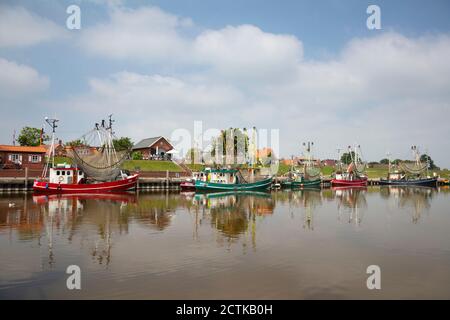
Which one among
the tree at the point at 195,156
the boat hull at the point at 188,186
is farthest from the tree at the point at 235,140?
the boat hull at the point at 188,186

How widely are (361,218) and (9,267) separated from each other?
85.2ft

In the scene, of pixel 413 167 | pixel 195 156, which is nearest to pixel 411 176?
pixel 413 167

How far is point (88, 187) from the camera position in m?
50.8

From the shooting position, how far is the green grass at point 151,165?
242 ft

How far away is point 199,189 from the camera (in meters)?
59.0

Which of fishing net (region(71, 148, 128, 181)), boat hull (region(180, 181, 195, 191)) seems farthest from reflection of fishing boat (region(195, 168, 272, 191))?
fishing net (region(71, 148, 128, 181))

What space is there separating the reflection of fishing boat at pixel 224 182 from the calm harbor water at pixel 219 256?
98.9ft

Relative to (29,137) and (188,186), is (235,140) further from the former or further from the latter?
(29,137)

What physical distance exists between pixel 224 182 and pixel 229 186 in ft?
4.27

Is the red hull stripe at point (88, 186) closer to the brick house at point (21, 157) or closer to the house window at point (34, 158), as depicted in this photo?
the brick house at point (21, 157)

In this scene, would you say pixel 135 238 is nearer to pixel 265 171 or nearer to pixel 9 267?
pixel 9 267

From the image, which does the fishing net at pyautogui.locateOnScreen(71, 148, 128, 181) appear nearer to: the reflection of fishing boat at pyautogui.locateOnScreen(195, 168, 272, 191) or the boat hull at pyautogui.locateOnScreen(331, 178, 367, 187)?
the reflection of fishing boat at pyautogui.locateOnScreen(195, 168, 272, 191)

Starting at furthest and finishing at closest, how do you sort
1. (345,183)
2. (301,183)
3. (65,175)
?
(345,183) < (301,183) < (65,175)
